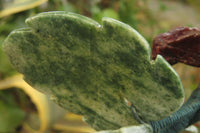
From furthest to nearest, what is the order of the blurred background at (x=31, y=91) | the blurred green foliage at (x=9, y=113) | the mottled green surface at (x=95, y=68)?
the blurred green foliage at (x=9, y=113) < the blurred background at (x=31, y=91) < the mottled green surface at (x=95, y=68)

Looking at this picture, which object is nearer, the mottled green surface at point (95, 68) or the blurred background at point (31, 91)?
the mottled green surface at point (95, 68)

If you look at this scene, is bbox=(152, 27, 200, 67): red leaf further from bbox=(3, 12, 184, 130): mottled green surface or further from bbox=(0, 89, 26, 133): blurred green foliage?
bbox=(0, 89, 26, 133): blurred green foliage

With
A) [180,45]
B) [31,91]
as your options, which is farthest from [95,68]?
[31,91]

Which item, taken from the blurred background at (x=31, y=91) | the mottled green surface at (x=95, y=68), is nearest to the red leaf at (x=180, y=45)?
the mottled green surface at (x=95, y=68)

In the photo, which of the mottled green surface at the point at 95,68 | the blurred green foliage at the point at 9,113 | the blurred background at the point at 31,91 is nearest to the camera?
the mottled green surface at the point at 95,68

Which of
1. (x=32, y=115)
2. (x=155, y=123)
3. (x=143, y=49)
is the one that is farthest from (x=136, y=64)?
(x=32, y=115)

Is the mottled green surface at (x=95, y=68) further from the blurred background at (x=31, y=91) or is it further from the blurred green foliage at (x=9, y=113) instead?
the blurred green foliage at (x=9, y=113)

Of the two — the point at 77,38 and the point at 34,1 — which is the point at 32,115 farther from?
the point at 77,38

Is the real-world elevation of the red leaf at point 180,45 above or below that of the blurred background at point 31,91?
above
